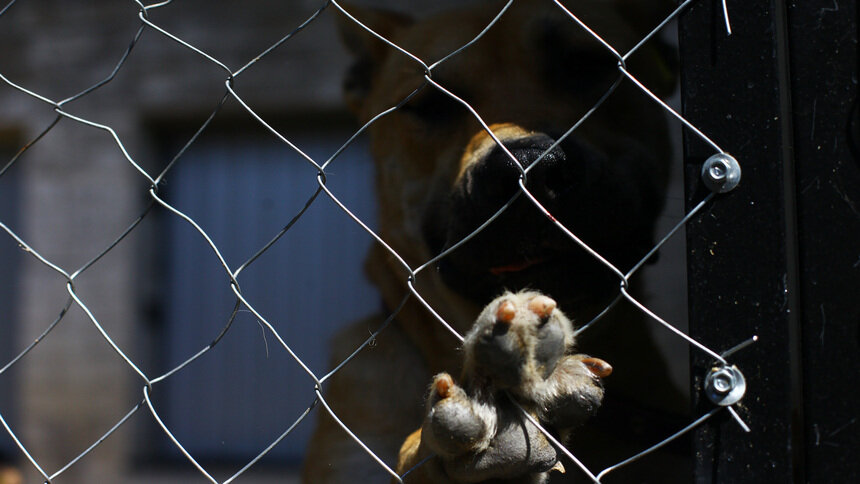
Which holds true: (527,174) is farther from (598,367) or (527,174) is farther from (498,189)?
(598,367)

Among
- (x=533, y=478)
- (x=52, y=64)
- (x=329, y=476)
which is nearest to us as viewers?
(x=533, y=478)

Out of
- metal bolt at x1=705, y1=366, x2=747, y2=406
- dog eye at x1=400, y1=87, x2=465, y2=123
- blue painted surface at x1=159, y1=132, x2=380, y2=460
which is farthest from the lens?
blue painted surface at x1=159, y1=132, x2=380, y2=460

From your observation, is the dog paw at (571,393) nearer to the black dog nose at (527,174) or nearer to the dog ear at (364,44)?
the black dog nose at (527,174)

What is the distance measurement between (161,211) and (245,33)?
1.30 meters

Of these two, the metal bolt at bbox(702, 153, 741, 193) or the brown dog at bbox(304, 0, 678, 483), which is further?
the brown dog at bbox(304, 0, 678, 483)

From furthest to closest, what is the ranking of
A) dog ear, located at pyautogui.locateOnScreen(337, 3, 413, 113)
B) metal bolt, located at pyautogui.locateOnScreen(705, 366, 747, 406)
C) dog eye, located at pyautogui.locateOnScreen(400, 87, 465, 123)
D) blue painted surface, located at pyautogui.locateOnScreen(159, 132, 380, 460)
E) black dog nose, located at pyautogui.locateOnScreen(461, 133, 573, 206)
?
1. blue painted surface, located at pyautogui.locateOnScreen(159, 132, 380, 460)
2. dog ear, located at pyautogui.locateOnScreen(337, 3, 413, 113)
3. dog eye, located at pyautogui.locateOnScreen(400, 87, 465, 123)
4. black dog nose, located at pyautogui.locateOnScreen(461, 133, 573, 206)
5. metal bolt, located at pyautogui.locateOnScreen(705, 366, 747, 406)

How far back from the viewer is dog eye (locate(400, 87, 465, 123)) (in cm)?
183

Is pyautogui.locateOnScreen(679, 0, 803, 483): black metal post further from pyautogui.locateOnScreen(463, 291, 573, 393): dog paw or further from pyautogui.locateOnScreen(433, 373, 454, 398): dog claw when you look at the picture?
pyautogui.locateOnScreen(433, 373, 454, 398): dog claw

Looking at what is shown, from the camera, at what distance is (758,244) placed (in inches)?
31.6

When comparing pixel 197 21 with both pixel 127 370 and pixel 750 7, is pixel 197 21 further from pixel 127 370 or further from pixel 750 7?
pixel 750 7

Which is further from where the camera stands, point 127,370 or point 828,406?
point 127,370

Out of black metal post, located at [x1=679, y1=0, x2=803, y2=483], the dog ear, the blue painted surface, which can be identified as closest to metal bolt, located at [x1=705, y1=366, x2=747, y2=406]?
black metal post, located at [x1=679, y1=0, x2=803, y2=483]

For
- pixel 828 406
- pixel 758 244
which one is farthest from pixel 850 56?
pixel 828 406

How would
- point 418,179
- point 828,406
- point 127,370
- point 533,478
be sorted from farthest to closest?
point 127,370
point 418,179
point 533,478
point 828,406
